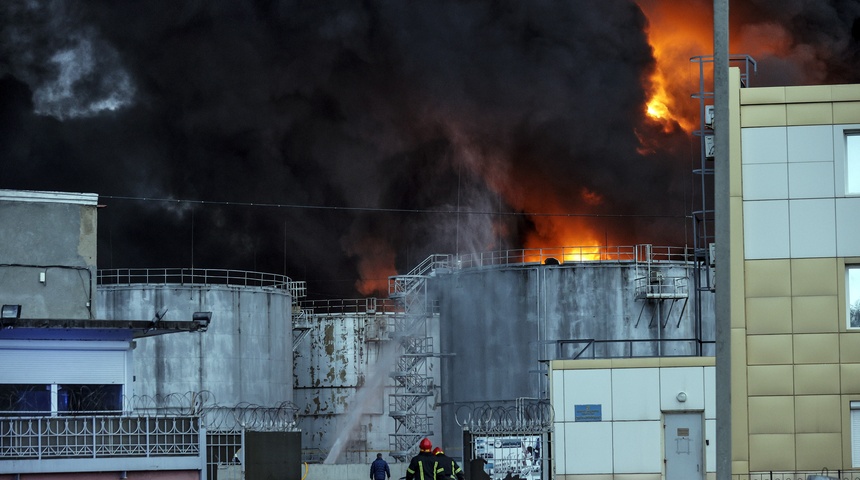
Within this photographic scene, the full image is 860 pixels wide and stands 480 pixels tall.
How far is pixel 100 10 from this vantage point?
74562 mm

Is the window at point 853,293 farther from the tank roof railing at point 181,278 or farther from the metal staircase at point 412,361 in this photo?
the tank roof railing at point 181,278

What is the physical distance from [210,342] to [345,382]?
13.9 metres

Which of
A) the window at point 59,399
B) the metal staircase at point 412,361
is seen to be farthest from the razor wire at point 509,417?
the window at point 59,399

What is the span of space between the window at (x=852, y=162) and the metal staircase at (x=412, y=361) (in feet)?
101

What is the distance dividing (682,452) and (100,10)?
4840cm

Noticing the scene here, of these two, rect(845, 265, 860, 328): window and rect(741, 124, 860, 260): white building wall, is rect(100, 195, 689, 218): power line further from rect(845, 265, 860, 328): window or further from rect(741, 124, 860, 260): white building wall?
rect(845, 265, 860, 328): window

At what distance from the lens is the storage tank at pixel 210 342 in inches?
2334

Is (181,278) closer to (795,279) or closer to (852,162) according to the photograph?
(795,279)

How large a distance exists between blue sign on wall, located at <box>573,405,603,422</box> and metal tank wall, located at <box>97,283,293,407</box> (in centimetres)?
2522

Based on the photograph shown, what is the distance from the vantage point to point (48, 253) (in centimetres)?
3841

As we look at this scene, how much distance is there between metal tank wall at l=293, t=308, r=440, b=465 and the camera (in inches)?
2813

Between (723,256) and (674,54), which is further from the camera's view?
(674,54)

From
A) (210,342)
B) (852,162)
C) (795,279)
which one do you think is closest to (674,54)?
(210,342)

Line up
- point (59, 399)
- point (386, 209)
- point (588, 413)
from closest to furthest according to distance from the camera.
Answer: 1. point (59, 399)
2. point (588, 413)
3. point (386, 209)
